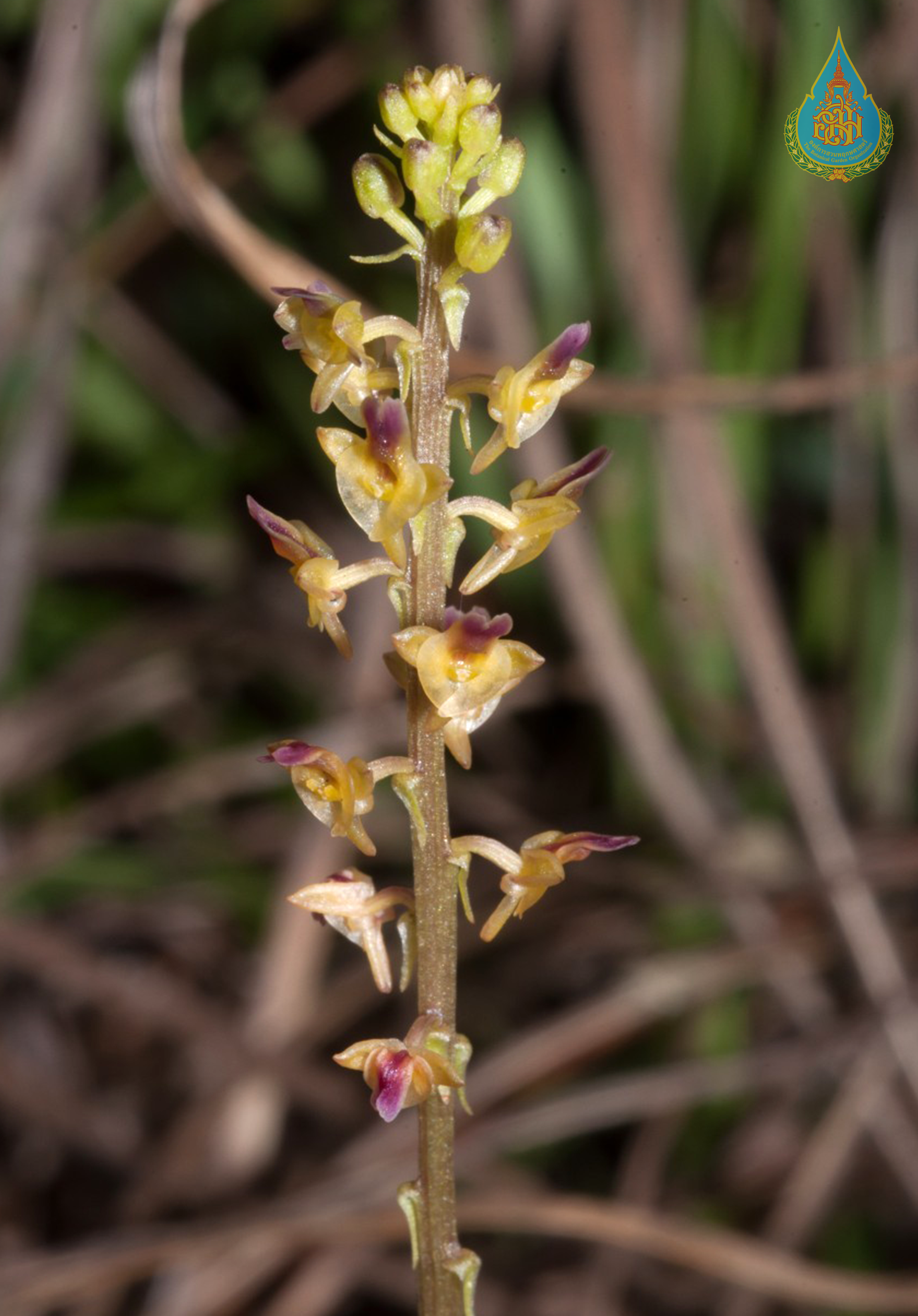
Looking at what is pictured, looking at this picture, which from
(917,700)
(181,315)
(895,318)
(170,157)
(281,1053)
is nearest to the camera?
(170,157)

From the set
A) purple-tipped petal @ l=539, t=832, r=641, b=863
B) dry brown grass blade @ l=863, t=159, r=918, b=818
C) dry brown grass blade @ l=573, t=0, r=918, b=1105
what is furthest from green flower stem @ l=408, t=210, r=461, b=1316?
dry brown grass blade @ l=863, t=159, r=918, b=818

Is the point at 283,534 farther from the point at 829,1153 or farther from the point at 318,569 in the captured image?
the point at 829,1153

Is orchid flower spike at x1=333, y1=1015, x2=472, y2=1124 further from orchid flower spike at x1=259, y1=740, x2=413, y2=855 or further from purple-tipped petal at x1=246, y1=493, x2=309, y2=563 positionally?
purple-tipped petal at x1=246, y1=493, x2=309, y2=563

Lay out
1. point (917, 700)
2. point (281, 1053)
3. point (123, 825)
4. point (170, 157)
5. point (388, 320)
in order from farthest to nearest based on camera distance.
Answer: point (123, 825)
point (917, 700)
point (281, 1053)
point (170, 157)
point (388, 320)

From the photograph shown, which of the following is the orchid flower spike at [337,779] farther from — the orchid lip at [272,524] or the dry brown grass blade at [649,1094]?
the dry brown grass blade at [649,1094]

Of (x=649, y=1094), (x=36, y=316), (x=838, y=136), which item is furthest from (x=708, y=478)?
(x=36, y=316)

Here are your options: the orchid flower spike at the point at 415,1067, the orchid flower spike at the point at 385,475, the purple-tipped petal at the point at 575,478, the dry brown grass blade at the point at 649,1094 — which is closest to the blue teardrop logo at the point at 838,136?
the purple-tipped petal at the point at 575,478

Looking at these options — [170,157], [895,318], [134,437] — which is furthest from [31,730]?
[895,318]

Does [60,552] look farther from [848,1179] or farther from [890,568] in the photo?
[848,1179]
